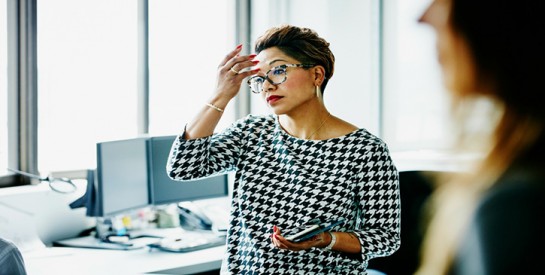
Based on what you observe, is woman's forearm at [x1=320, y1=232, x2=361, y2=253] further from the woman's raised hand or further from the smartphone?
the woman's raised hand

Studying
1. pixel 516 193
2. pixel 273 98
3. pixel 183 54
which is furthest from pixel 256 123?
pixel 183 54

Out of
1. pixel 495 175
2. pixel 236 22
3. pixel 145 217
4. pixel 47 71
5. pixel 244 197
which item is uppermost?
pixel 236 22

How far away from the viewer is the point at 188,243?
96.4 inches

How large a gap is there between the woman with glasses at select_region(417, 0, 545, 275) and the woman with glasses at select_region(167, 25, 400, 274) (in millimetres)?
1030

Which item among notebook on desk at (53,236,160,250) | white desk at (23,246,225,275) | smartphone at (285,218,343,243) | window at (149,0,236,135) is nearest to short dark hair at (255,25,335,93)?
smartphone at (285,218,343,243)

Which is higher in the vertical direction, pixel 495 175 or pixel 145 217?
pixel 495 175

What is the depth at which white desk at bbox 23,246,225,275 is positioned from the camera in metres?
2.11

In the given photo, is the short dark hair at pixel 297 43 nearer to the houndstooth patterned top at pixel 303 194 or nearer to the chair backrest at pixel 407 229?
the houndstooth patterned top at pixel 303 194

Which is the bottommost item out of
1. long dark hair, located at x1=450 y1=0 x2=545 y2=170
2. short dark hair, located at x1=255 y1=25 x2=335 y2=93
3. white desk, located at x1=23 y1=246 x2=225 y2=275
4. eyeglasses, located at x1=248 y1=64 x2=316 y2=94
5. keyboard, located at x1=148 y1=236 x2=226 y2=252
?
white desk, located at x1=23 y1=246 x2=225 y2=275

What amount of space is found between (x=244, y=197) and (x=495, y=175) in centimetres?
119

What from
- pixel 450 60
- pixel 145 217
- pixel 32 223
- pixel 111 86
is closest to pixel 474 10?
pixel 450 60

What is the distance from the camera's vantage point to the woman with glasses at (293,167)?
144 cm

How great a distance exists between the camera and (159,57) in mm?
3297

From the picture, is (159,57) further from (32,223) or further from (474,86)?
(474,86)
